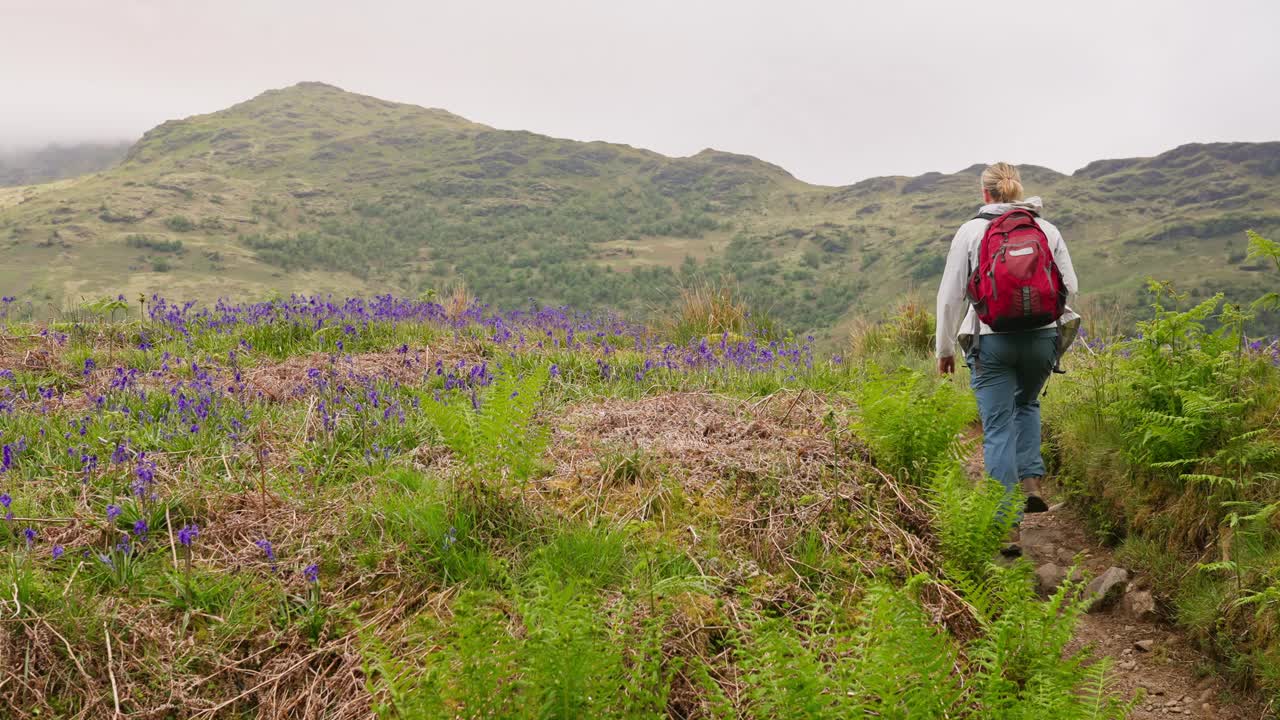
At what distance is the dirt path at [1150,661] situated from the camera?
9.74ft

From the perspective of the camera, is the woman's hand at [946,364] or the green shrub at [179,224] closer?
the woman's hand at [946,364]

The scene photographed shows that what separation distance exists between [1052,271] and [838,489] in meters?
1.87

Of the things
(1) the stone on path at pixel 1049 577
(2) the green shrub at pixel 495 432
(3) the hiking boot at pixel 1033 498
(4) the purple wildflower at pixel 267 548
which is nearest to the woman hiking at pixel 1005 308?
(1) the stone on path at pixel 1049 577

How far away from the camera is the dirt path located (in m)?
2.97

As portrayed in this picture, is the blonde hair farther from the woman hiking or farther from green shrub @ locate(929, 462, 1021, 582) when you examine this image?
green shrub @ locate(929, 462, 1021, 582)

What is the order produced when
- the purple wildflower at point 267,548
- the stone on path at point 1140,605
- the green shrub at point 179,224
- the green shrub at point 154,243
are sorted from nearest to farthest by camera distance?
1. the purple wildflower at point 267,548
2. the stone on path at point 1140,605
3. the green shrub at point 154,243
4. the green shrub at point 179,224

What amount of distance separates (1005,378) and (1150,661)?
1653mm

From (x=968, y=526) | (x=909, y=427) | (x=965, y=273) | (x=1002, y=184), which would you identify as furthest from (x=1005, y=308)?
(x=968, y=526)

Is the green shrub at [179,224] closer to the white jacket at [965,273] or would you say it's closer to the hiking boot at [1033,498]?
the white jacket at [965,273]

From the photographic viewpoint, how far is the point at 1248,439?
363 cm

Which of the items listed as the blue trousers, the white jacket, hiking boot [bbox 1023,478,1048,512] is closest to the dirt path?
hiking boot [bbox 1023,478,1048,512]

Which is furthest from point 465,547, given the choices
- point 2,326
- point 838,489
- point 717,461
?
point 2,326

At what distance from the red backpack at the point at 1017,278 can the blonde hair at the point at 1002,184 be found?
21.5 inches

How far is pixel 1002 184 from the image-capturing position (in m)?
4.60
